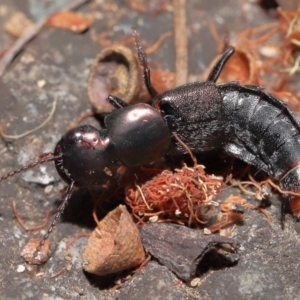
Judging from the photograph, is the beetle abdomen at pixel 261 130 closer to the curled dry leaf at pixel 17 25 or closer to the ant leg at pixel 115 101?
the ant leg at pixel 115 101

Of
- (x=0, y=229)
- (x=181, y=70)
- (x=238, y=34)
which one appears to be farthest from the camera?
Result: (x=238, y=34)

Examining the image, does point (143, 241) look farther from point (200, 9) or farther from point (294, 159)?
point (200, 9)

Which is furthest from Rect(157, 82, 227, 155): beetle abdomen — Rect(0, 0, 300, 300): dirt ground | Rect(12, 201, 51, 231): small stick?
Rect(12, 201, 51, 231): small stick

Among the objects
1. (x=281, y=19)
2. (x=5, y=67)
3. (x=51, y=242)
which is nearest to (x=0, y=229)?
(x=51, y=242)

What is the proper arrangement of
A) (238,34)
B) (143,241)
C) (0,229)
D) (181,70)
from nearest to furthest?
(143,241) < (0,229) < (181,70) < (238,34)

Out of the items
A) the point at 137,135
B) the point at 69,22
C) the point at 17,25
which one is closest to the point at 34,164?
the point at 137,135

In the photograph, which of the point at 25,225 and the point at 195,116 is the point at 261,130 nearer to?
the point at 195,116
